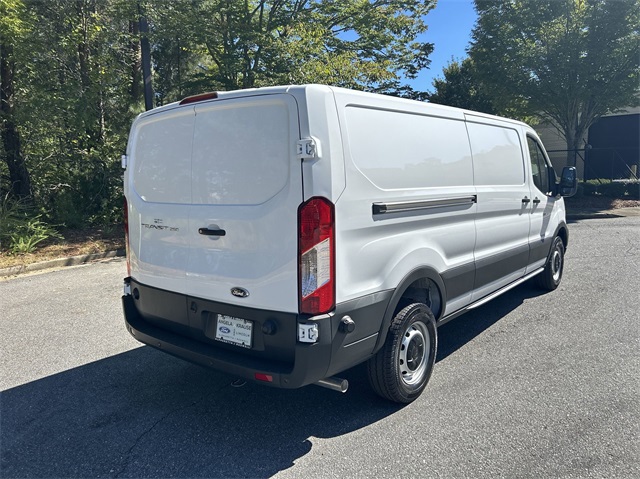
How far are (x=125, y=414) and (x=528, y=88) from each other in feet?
51.7

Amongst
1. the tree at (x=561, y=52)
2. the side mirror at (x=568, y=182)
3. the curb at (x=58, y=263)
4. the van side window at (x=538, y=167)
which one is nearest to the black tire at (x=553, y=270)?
the side mirror at (x=568, y=182)

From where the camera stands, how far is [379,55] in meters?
15.8

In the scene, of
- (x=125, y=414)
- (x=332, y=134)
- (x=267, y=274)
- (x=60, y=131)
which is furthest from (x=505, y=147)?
(x=60, y=131)

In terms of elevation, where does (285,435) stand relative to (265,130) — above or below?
below

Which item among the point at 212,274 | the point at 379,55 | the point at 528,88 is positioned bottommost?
the point at 212,274

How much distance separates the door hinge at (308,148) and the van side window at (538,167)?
361 centimetres

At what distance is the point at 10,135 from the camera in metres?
10.5

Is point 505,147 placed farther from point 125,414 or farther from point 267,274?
point 125,414

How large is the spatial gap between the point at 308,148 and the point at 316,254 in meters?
0.59

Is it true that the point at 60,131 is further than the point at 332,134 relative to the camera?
Yes

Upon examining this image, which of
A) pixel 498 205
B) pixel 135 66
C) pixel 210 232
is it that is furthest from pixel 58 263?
pixel 498 205

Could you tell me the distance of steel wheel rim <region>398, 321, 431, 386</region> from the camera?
3.20 meters

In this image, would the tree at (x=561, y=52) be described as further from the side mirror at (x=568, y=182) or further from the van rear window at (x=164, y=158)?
the van rear window at (x=164, y=158)

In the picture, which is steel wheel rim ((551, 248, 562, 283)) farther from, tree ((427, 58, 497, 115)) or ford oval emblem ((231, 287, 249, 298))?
tree ((427, 58, 497, 115))
